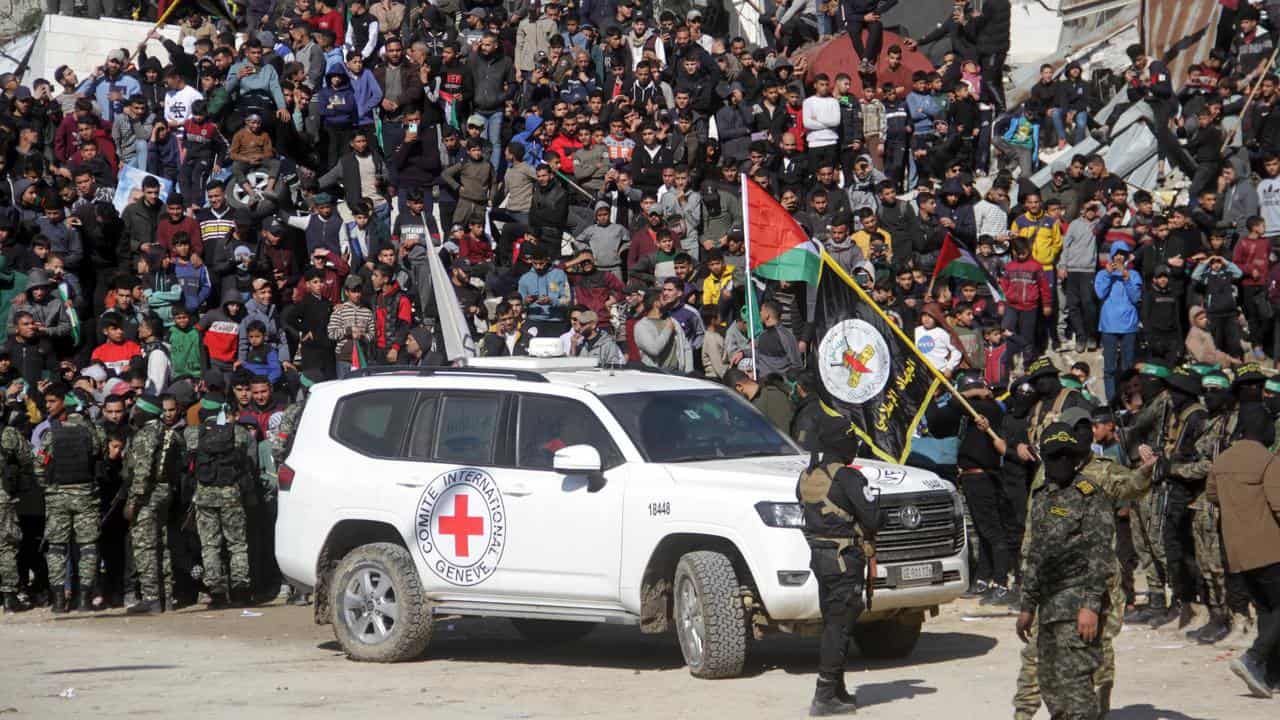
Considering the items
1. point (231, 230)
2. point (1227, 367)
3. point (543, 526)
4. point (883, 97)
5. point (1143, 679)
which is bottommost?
point (1143, 679)

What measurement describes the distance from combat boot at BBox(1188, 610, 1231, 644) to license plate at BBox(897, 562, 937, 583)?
2.36 meters

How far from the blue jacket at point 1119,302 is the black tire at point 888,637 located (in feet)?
26.3

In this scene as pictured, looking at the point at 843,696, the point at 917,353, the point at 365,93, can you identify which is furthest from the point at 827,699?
the point at 365,93

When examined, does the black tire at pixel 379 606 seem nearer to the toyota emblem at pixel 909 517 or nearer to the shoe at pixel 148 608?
the toyota emblem at pixel 909 517

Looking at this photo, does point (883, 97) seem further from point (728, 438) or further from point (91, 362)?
point (728, 438)

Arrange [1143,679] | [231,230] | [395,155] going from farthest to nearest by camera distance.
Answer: [395,155], [231,230], [1143,679]

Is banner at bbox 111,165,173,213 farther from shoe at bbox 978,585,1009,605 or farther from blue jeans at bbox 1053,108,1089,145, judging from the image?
blue jeans at bbox 1053,108,1089,145

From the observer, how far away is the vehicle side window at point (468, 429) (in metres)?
12.4

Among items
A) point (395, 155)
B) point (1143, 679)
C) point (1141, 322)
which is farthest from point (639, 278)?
point (1143, 679)

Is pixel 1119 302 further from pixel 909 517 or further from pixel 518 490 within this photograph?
pixel 518 490

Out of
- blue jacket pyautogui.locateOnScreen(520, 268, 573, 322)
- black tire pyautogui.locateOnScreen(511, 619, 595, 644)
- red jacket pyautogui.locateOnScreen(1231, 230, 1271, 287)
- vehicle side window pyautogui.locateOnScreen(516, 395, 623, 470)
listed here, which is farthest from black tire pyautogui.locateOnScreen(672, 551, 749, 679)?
red jacket pyautogui.locateOnScreen(1231, 230, 1271, 287)

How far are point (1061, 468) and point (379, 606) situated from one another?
5.71m

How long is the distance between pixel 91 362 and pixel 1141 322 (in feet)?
37.5

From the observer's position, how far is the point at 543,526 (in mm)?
11938
